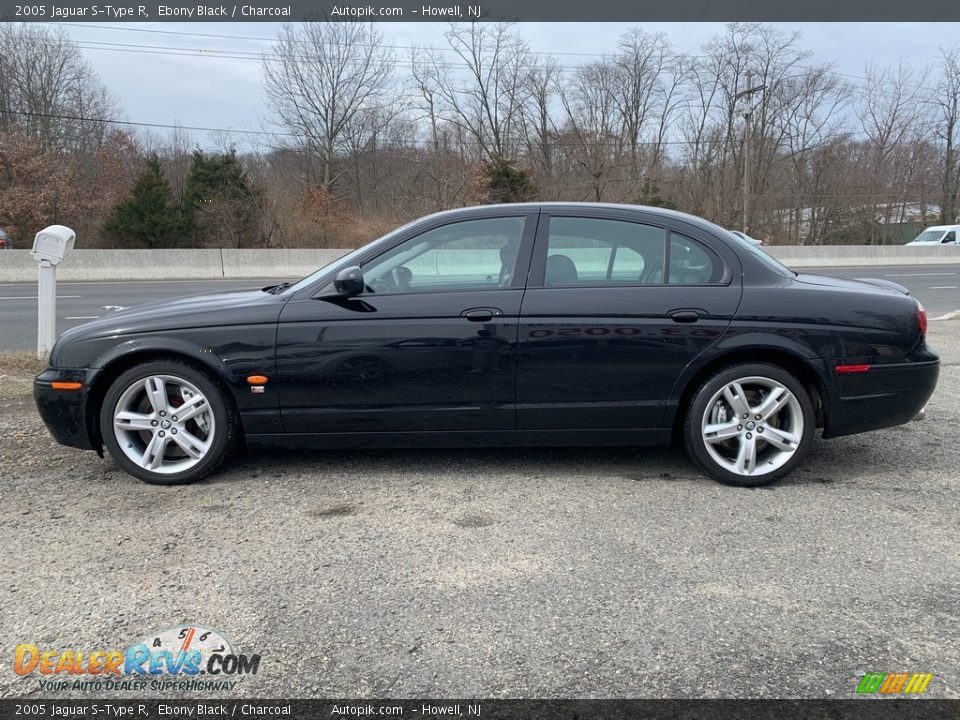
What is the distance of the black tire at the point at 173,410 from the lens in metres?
3.80

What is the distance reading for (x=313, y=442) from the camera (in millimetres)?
3910

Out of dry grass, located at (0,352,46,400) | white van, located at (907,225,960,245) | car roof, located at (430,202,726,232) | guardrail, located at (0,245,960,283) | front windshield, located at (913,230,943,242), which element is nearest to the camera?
car roof, located at (430,202,726,232)

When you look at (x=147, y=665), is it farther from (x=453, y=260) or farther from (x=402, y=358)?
(x=453, y=260)

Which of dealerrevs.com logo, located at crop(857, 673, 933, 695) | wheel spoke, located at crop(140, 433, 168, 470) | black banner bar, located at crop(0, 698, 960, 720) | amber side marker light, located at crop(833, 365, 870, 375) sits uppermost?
amber side marker light, located at crop(833, 365, 870, 375)

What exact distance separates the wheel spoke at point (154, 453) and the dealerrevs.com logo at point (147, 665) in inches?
60.6

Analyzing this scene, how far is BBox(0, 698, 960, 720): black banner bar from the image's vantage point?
204 cm

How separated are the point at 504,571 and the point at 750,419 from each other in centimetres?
177

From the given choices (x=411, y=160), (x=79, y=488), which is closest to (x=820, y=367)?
Answer: (x=79, y=488)

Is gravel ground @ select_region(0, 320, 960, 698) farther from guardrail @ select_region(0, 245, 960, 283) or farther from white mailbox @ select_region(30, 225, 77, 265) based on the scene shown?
guardrail @ select_region(0, 245, 960, 283)

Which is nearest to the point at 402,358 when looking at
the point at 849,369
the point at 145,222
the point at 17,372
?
the point at 849,369

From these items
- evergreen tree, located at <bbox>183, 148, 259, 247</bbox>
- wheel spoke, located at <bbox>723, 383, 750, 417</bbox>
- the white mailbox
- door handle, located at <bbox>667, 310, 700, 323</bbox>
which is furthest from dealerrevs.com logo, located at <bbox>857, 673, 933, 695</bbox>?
evergreen tree, located at <bbox>183, 148, 259, 247</bbox>

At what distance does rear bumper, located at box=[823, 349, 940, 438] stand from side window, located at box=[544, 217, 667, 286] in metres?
1.21

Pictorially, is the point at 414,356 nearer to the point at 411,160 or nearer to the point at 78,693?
the point at 78,693

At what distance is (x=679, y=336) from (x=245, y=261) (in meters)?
21.2
